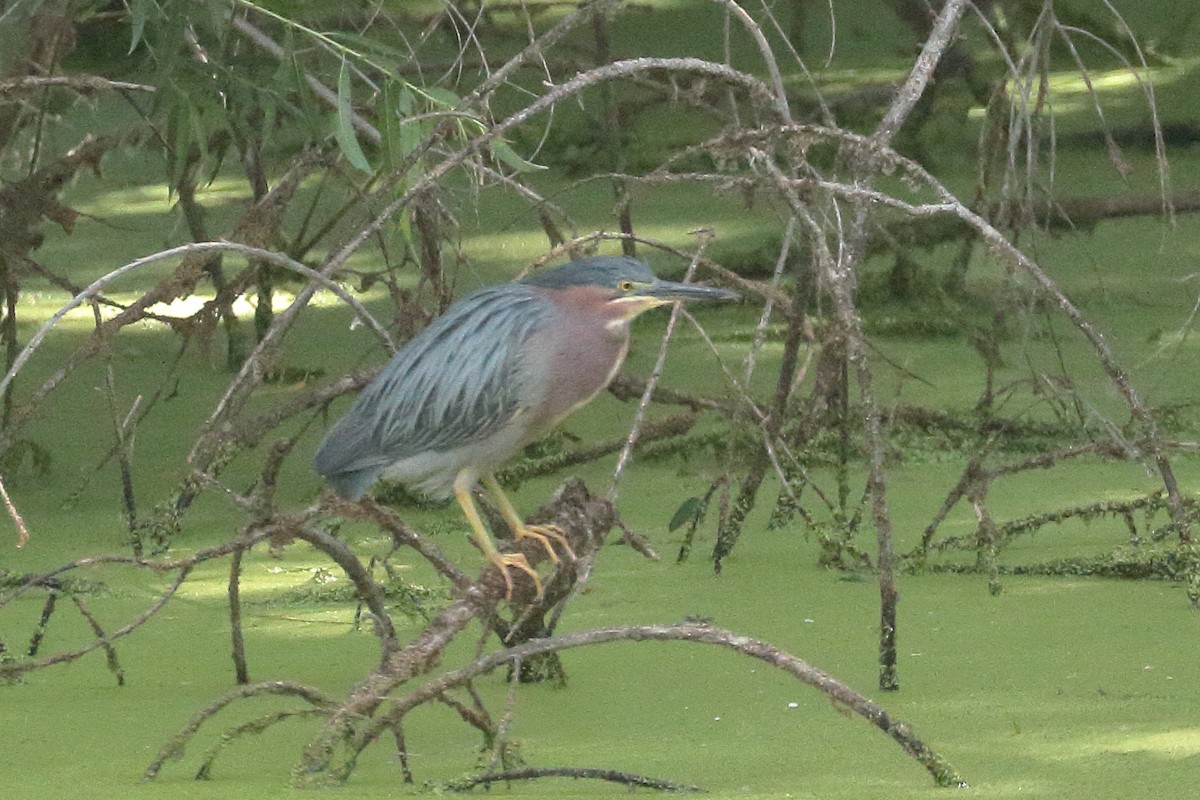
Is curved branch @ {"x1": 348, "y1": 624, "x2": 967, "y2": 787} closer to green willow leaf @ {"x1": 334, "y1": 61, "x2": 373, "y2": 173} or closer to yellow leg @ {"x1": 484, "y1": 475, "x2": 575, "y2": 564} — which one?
yellow leg @ {"x1": 484, "y1": 475, "x2": 575, "y2": 564}

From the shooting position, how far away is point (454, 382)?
8.98 feet

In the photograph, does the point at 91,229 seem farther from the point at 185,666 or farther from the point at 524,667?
the point at 524,667

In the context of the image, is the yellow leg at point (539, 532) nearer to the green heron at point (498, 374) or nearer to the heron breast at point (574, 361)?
the green heron at point (498, 374)

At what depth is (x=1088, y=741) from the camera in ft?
8.07

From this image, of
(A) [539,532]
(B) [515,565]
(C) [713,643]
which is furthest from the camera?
(A) [539,532]

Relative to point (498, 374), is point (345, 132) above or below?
above

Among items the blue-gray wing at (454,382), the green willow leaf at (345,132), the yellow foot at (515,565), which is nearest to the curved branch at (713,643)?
the yellow foot at (515,565)

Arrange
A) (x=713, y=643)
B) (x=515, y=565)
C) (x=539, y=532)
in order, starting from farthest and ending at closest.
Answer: (x=539, y=532), (x=515, y=565), (x=713, y=643)


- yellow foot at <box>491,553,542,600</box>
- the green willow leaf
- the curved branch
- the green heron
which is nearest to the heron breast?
the green heron

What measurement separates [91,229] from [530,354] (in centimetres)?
375

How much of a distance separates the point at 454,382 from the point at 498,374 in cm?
7

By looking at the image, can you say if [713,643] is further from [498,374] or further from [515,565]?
[498,374]

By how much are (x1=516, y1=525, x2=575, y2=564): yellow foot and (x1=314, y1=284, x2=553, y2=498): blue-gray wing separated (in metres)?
0.16

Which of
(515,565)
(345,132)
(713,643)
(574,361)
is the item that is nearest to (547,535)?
(515,565)
